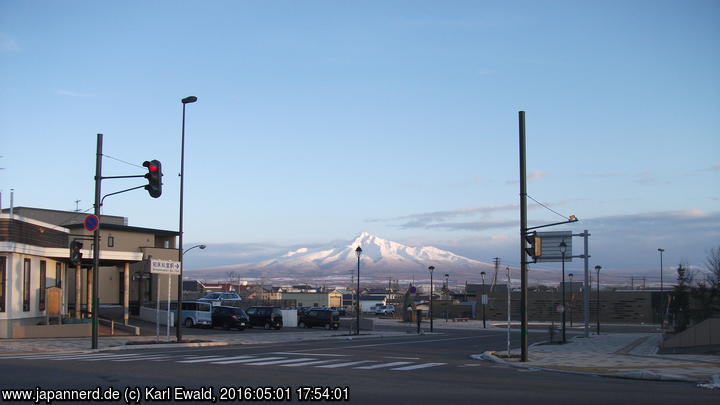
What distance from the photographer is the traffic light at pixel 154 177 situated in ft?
78.5

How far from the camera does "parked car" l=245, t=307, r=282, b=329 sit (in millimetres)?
51188

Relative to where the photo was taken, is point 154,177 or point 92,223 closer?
point 154,177

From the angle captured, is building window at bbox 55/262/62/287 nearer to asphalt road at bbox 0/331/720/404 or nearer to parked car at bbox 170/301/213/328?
parked car at bbox 170/301/213/328

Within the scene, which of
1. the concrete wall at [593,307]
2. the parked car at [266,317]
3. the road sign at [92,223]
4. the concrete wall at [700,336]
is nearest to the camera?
the road sign at [92,223]

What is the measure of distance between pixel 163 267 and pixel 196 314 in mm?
16118

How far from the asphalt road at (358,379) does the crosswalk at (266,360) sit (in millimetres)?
30

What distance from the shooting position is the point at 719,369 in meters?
21.0

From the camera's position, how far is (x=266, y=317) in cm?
5131

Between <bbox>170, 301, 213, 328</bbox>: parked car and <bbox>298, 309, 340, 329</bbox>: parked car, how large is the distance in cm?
1078

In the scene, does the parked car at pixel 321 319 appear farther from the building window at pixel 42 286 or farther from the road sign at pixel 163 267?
the road sign at pixel 163 267

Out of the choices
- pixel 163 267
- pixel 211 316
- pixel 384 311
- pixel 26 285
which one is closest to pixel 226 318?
pixel 211 316

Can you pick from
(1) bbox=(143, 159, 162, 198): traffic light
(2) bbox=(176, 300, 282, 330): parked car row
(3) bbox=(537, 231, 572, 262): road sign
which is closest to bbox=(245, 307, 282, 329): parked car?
(2) bbox=(176, 300, 282, 330): parked car row

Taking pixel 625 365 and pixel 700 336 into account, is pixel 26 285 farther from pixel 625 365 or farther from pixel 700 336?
pixel 700 336

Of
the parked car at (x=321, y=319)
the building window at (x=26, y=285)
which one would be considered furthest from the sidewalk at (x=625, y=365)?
the parked car at (x=321, y=319)
